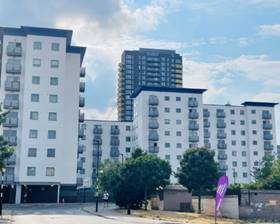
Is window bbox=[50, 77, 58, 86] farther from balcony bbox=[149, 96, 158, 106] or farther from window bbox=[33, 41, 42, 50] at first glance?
balcony bbox=[149, 96, 158, 106]

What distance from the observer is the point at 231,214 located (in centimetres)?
4844

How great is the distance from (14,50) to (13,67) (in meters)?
3.20

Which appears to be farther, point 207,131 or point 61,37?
point 207,131

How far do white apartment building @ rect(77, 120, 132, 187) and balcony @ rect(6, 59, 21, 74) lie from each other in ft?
143

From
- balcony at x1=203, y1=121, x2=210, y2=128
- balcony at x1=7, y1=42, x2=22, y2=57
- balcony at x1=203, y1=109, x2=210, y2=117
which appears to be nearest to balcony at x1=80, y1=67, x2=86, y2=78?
balcony at x1=7, y1=42, x2=22, y2=57

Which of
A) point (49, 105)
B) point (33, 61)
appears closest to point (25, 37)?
point (33, 61)

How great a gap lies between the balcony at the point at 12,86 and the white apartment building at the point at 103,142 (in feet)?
142

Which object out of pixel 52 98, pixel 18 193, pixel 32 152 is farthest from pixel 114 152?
pixel 18 193

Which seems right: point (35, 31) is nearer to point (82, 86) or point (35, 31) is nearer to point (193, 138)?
point (82, 86)

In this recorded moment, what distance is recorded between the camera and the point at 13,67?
86.2 m

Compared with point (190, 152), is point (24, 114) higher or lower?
higher

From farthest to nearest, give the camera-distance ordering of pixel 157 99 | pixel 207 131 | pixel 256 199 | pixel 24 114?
pixel 207 131, pixel 157 99, pixel 24 114, pixel 256 199

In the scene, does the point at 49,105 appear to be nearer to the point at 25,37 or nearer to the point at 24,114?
the point at 24,114

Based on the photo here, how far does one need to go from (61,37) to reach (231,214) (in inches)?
2063
